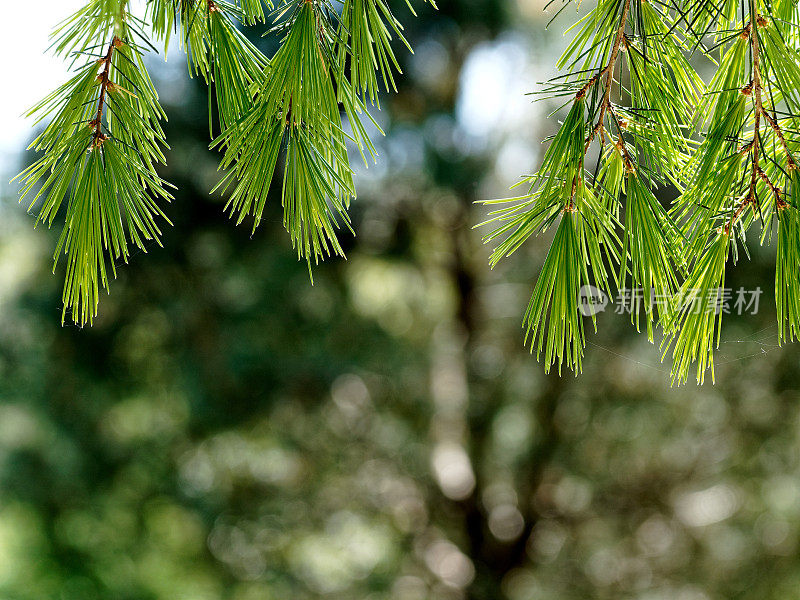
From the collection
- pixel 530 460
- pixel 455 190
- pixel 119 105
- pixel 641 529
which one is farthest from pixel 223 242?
pixel 641 529

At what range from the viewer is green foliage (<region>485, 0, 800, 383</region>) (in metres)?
A: 0.57

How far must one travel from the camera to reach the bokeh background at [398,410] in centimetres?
236

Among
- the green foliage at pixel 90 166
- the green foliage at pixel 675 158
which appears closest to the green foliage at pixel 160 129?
the green foliage at pixel 90 166

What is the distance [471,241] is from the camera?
278cm

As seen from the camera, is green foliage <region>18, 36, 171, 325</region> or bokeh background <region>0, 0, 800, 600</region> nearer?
green foliage <region>18, 36, 171, 325</region>

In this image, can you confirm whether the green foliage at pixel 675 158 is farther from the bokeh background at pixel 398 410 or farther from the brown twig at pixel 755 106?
the bokeh background at pixel 398 410

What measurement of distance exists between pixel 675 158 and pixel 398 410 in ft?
7.29

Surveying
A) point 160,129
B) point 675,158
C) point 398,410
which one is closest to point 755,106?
point 675,158

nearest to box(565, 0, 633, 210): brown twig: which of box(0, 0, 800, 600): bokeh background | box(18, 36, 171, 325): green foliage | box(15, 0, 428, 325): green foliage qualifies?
box(15, 0, 428, 325): green foliage

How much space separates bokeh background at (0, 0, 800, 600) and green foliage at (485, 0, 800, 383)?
1647 mm

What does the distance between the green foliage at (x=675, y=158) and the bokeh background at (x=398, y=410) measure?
1647mm

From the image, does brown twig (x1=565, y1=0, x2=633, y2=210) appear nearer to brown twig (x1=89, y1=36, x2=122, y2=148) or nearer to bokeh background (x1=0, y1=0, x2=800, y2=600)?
brown twig (x1=89, y1=36, x2=122, y2=148)

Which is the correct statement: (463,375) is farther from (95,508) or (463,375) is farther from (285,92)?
(285,92)

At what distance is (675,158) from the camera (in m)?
0.64
